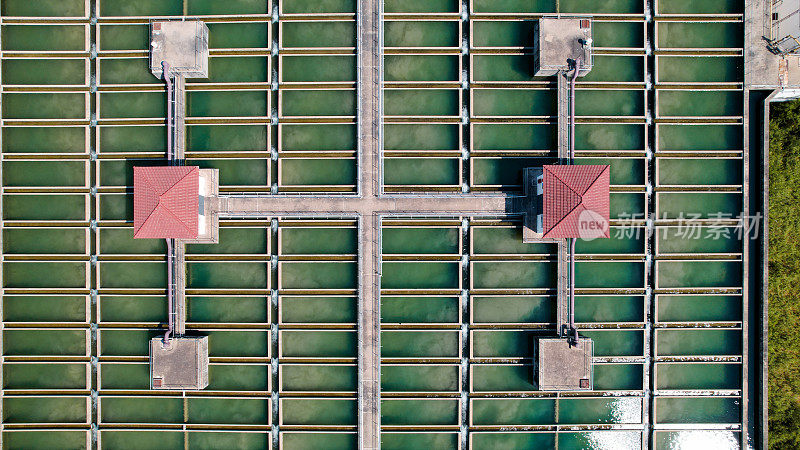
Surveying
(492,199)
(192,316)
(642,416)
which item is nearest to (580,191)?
(492,199)

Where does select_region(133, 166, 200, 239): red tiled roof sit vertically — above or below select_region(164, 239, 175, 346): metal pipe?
above

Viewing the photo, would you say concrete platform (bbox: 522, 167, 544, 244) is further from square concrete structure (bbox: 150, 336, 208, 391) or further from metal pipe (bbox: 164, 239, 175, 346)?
metal pipe (bbox: 164, 239, 175, 346)

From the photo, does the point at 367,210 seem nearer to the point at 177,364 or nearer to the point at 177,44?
the point at 177,364

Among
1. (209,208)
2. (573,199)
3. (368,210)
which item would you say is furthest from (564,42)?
(209,208)

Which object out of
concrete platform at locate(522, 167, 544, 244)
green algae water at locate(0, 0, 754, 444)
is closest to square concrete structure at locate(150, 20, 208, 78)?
green algae water at locate(0, 0, 754, 444)

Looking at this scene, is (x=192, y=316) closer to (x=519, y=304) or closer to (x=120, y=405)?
(x=120, y=405)
